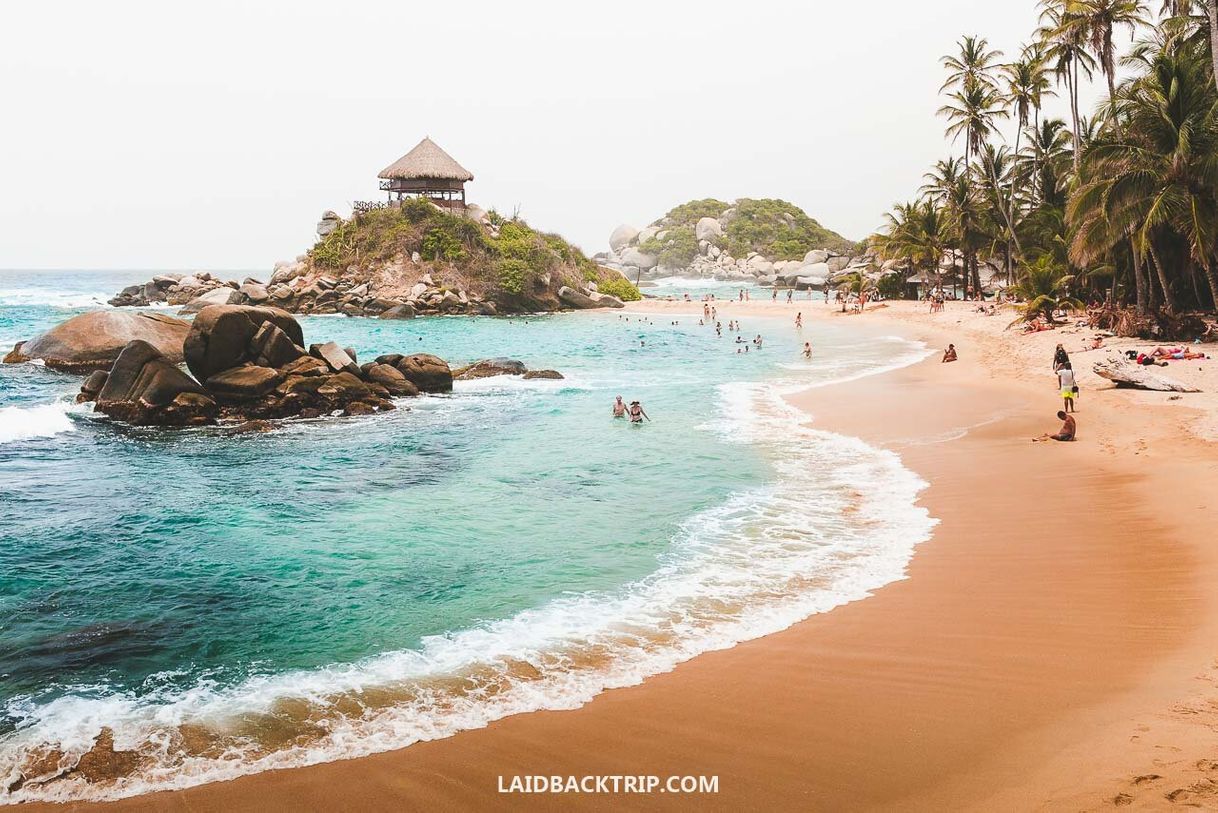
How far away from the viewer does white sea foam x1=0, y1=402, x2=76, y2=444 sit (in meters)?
19.1

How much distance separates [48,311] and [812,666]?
7655 centimetres

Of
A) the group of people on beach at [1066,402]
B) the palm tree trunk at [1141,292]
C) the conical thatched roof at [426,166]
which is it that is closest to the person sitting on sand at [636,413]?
the group of people on beach at [1066,402]

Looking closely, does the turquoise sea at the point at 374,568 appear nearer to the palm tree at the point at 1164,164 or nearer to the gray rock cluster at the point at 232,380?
the gray rock cluster at the point at 232,380

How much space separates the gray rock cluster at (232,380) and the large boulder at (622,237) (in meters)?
146

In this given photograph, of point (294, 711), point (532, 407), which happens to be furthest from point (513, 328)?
point (294, 711)

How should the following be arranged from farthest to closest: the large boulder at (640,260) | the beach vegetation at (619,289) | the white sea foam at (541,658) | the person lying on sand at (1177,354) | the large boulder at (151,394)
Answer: the large boulder at (640,260) → the beach vegetation at (619,289) → the person lying on sand at (1177,354) → the large boulder at (151,394) → the white sea foam at (541,658)

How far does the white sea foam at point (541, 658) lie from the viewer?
6105mm

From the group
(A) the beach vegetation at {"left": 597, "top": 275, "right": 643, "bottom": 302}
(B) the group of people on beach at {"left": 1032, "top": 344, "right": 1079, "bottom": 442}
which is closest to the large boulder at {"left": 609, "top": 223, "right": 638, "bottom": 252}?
(A) the beach vegetation at {"left": 597, "top": 275, "right": 643, "bottom": 302}

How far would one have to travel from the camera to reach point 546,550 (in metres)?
11.1

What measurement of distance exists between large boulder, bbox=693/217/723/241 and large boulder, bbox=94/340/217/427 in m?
134

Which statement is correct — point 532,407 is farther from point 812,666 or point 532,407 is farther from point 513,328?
point 513,328

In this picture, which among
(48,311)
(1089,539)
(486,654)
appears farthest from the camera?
(48,311)

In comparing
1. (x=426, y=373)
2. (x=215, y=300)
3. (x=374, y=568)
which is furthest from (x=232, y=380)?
(x=215, y=300)

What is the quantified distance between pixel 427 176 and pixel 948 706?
68.7 m
